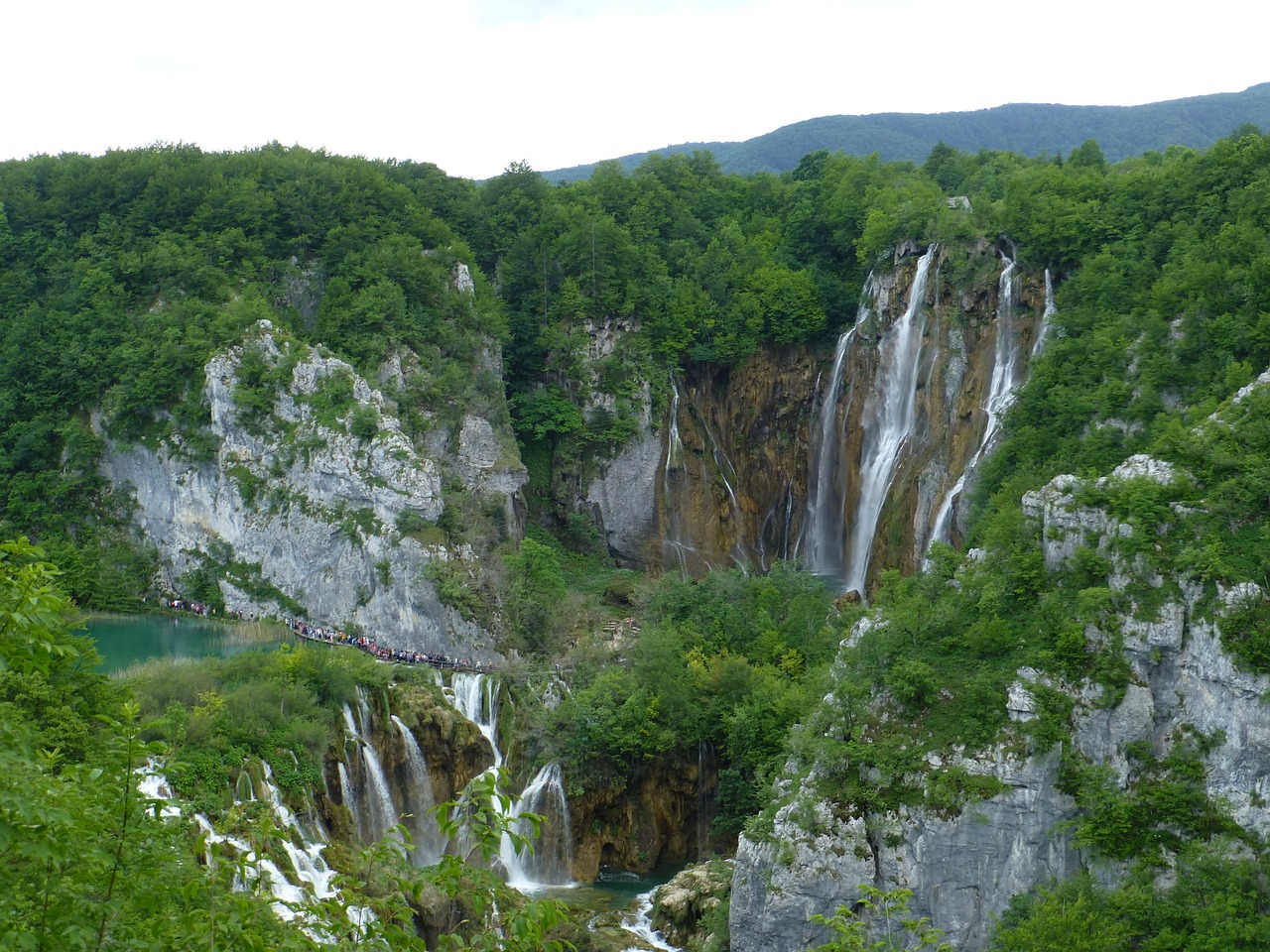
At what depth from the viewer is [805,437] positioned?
51094 mm

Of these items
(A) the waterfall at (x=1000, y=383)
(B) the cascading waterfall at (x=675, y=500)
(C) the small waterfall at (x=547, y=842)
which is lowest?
(C) the small waterfall at (x=547, y=842)

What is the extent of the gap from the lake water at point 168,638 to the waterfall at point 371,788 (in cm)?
885

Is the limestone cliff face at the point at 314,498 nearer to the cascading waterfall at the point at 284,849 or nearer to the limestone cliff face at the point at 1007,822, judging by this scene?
the cascading waterfall at the point at 284,849

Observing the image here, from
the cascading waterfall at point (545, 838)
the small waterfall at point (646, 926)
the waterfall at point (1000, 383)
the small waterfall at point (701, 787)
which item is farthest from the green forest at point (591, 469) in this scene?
the small waterfall at point (646, 926)

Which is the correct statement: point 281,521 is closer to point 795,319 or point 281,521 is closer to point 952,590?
point 795,319

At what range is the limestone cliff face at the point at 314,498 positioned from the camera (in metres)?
42.5

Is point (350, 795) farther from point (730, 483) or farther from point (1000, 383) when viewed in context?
point (730, 483)

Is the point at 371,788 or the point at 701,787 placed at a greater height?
the point at 371,788

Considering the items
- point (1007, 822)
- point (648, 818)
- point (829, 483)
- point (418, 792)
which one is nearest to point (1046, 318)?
point (829, 483)

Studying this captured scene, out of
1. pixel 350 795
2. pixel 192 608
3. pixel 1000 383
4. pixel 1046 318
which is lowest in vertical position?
pixel 350 795

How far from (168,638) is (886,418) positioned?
89.6 feet

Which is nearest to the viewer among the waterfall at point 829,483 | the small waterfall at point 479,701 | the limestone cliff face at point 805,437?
the small waterfall at point 479,701

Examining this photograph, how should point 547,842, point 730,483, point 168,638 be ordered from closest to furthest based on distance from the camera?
point 547,842 → point 168,638 → point 730,483

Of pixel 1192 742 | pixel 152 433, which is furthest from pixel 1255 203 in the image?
pixel 152 433
